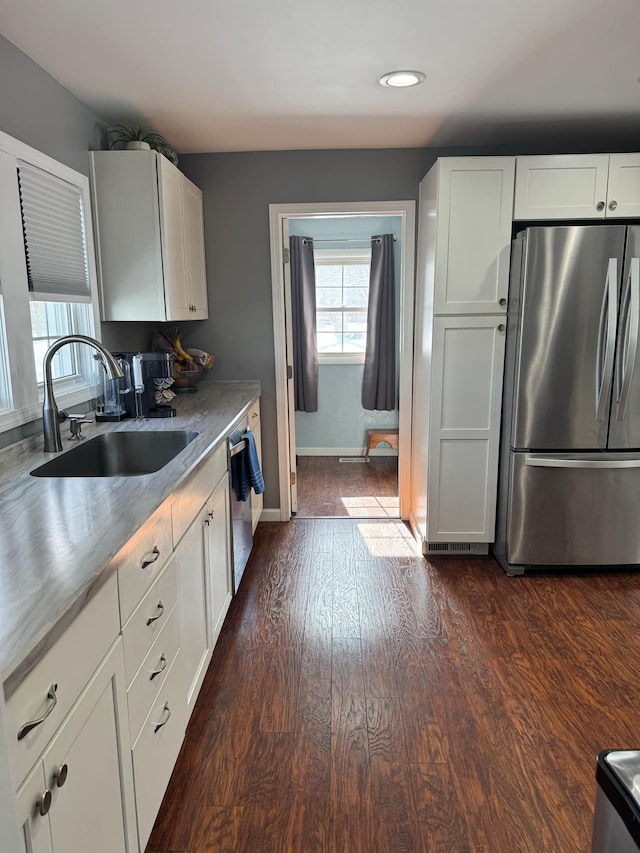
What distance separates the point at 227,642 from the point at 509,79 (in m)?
2.70

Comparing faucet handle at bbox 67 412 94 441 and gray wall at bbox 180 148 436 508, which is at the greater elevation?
gray wall at bbox 180 148 436 508

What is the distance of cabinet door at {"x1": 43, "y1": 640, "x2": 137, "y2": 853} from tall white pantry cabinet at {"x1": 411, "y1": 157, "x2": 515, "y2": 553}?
7.62 ft

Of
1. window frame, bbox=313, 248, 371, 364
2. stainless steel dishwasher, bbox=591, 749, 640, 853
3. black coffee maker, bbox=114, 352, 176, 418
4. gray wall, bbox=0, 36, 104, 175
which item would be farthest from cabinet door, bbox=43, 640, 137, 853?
window frame, bbox=313, 248, 371, 364

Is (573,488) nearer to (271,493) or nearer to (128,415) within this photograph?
(271,493)

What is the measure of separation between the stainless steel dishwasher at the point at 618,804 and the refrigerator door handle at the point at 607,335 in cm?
219

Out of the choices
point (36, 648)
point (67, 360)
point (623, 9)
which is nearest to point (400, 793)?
point (36, 648)

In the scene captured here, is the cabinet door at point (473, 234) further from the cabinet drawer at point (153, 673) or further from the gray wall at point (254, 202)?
the cabinet drawer at point (153, 673)

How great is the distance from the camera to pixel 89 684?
1.10m

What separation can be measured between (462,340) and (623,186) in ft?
3.68

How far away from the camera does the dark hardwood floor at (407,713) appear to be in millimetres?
1640

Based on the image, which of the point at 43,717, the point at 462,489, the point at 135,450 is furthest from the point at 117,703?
the point at 462,489

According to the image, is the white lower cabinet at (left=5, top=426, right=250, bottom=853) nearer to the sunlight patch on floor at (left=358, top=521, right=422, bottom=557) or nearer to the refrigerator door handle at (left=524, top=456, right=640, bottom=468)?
the sunlight patch on floor at (left=358, top=521, right=422, bottom=557)

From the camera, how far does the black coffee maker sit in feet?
8.64

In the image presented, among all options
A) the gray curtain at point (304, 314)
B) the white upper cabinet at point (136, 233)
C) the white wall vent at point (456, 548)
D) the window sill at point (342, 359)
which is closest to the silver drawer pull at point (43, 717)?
the white upper cabinet at point (136, 233)
